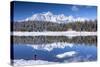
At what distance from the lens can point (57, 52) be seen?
237 cm

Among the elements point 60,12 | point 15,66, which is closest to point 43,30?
point 60,12

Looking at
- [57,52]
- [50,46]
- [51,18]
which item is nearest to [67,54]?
[57,52]

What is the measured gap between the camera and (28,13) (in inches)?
89.0

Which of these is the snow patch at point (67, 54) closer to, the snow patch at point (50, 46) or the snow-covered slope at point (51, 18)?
the snow patch at point (50, 46)

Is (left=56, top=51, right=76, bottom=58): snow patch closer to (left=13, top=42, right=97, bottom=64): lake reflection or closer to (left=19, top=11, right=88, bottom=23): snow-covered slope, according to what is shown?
(left=13, top=42, right=97, bottom=64): lake reflection

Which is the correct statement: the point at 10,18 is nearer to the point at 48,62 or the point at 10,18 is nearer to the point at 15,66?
the point at 15,66

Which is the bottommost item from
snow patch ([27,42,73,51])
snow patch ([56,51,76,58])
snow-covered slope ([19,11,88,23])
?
snow patch ([56,51,76,58])

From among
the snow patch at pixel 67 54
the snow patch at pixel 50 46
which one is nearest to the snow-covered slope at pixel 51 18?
the snow patch at pixel 50 46

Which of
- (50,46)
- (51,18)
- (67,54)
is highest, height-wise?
(51,18)

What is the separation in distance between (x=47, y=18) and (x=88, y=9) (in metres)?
0.57

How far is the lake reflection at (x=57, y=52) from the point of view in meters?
2.23

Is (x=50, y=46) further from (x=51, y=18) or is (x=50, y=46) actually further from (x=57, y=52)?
(x=51, y=18)

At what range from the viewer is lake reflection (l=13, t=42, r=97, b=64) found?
223cm

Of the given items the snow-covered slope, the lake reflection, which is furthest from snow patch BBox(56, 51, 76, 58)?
the snow-covered slope
